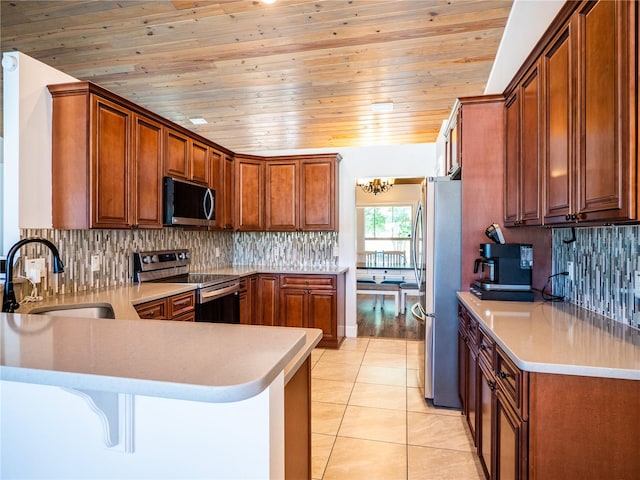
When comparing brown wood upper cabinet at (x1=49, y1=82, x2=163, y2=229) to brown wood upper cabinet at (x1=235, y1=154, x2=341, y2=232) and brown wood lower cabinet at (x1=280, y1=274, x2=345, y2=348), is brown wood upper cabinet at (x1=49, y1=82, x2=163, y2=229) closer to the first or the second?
brown wood upper cabinet at (x1=235, y1=154, x2=341, y2=232)

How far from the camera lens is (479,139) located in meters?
2.60

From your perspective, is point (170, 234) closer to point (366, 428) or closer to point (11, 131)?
point (11, 131)

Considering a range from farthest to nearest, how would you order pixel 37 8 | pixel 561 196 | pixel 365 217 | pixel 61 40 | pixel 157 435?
pixel 365 217
pixel 61 40
pixel 37 8
pixel 561 196
pixel 157 435

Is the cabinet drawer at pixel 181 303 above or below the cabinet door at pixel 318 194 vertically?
below

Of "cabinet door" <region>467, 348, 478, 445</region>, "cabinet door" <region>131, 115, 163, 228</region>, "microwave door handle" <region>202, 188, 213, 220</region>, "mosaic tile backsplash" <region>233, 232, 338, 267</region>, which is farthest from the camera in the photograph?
"mosaic tile backsplash" <region>233, 232, 338, 267</region>

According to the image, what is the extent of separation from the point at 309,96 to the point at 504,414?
2.89m

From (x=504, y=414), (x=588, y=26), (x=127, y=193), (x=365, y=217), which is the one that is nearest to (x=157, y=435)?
(x=504, y=414)

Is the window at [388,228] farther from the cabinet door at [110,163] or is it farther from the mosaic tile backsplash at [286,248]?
the cabinet door at [110,163]

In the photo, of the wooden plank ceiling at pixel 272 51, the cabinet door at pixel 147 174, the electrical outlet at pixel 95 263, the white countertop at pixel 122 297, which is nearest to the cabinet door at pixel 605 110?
the wooden plank ceiling at pixel 272 51

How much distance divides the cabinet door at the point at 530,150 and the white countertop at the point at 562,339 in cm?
52

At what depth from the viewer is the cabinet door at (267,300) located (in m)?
4.22

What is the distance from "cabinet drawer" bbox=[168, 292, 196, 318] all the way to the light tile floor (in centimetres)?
127

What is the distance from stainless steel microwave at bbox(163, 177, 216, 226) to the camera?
3.12 m

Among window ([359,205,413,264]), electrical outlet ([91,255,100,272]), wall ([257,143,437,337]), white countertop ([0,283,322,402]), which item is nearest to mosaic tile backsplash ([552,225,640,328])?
white countertop ([0,283,322,402])
